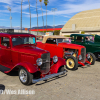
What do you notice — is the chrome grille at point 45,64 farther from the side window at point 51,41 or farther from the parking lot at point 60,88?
the side window at point 51,41

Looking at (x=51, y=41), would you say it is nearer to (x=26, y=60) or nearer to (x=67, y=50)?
(x=67, y=50)

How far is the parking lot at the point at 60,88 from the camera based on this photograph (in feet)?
12.1

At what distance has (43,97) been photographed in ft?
12.1

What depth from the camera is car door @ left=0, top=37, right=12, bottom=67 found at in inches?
216

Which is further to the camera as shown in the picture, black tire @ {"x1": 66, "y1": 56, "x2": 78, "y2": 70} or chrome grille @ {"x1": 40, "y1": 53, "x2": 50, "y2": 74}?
black tire @ {"x1": 66, "y1": 56, "x2": 78, "y2": 70}

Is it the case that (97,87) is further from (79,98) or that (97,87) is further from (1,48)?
(1,48)

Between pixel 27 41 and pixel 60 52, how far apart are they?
8.35 ft

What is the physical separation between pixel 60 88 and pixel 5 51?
3.17 m

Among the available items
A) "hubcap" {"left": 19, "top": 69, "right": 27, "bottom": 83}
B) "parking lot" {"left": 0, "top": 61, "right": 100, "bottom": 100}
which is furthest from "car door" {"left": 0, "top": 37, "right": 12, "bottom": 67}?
"hubcap" {"left": 19, "top": 69, "right": 27, "bottom": 83}

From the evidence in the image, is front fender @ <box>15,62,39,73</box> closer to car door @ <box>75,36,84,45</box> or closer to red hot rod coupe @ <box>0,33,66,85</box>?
red hot rod coupe @ <box>0,33,66,85</box>

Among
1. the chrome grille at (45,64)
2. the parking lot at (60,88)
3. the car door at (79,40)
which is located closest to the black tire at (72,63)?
the parking lot at (60,88)

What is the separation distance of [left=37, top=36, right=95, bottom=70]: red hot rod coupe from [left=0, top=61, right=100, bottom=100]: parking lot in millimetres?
1554

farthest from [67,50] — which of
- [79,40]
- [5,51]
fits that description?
[5,51]

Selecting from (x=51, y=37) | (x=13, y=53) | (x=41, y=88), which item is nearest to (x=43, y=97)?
(x=41, y=88)
